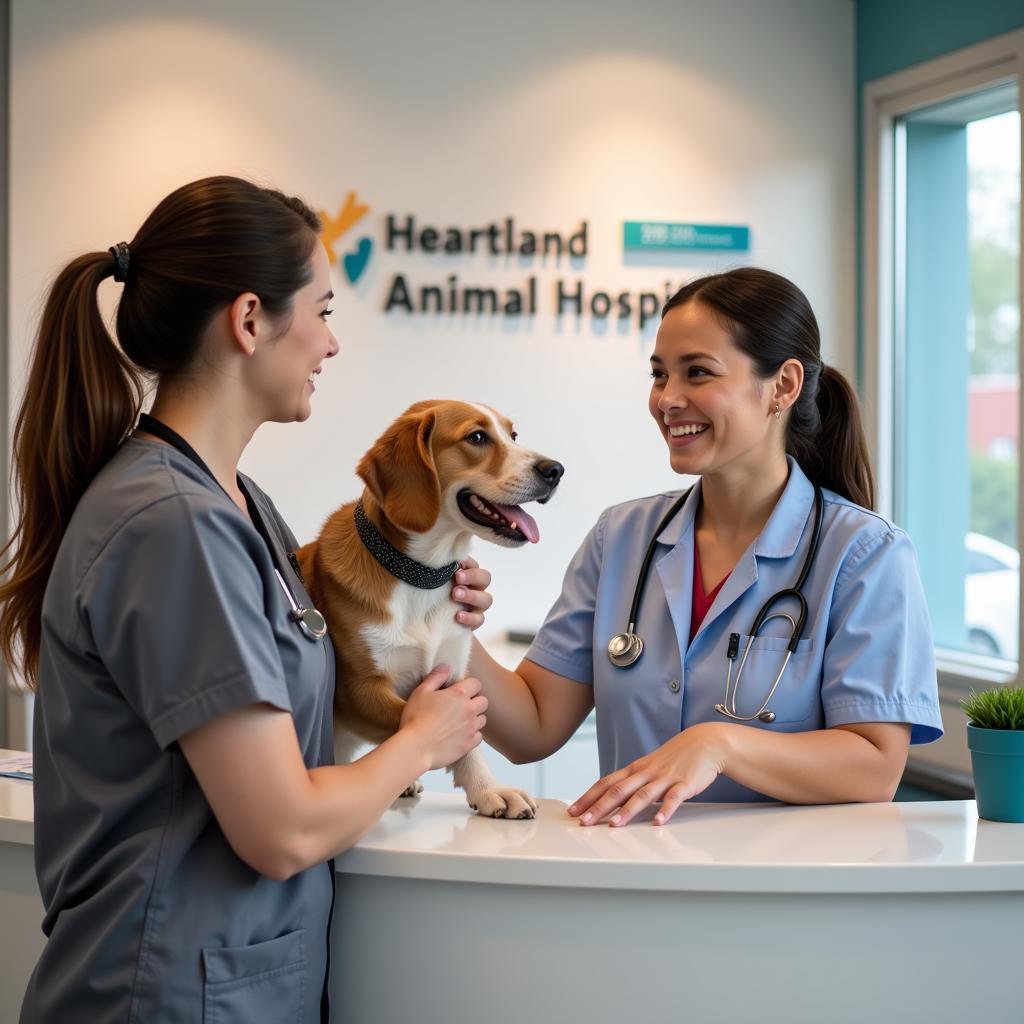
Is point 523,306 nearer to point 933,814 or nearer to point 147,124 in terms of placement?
point 147,124

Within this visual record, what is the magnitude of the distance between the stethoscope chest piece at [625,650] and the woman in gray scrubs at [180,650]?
0.56 meters

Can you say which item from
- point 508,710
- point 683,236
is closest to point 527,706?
point 508,710

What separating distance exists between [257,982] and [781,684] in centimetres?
86

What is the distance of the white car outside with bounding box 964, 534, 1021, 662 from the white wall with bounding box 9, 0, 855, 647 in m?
0.93

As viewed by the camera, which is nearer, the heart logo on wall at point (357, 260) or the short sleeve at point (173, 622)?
the short sleeve at point (173, 622)

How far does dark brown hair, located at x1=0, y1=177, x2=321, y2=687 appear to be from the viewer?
48.2 inches

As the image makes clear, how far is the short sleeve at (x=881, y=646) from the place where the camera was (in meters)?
1.63

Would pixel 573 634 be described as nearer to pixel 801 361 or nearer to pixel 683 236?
pixel 801 361

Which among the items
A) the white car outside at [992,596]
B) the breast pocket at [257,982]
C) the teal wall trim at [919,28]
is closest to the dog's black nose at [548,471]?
the breast pocket at [257,982]

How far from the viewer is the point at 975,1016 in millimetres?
1317

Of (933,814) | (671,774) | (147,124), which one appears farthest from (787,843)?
(147,124)

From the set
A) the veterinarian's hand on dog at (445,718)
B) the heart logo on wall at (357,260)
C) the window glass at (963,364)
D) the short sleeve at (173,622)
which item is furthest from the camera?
the heart logo on wall at (357,260)

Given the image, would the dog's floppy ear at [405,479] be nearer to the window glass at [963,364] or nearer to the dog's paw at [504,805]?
the dog's paw at [504,805]

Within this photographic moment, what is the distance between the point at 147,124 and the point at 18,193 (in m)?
0.45
